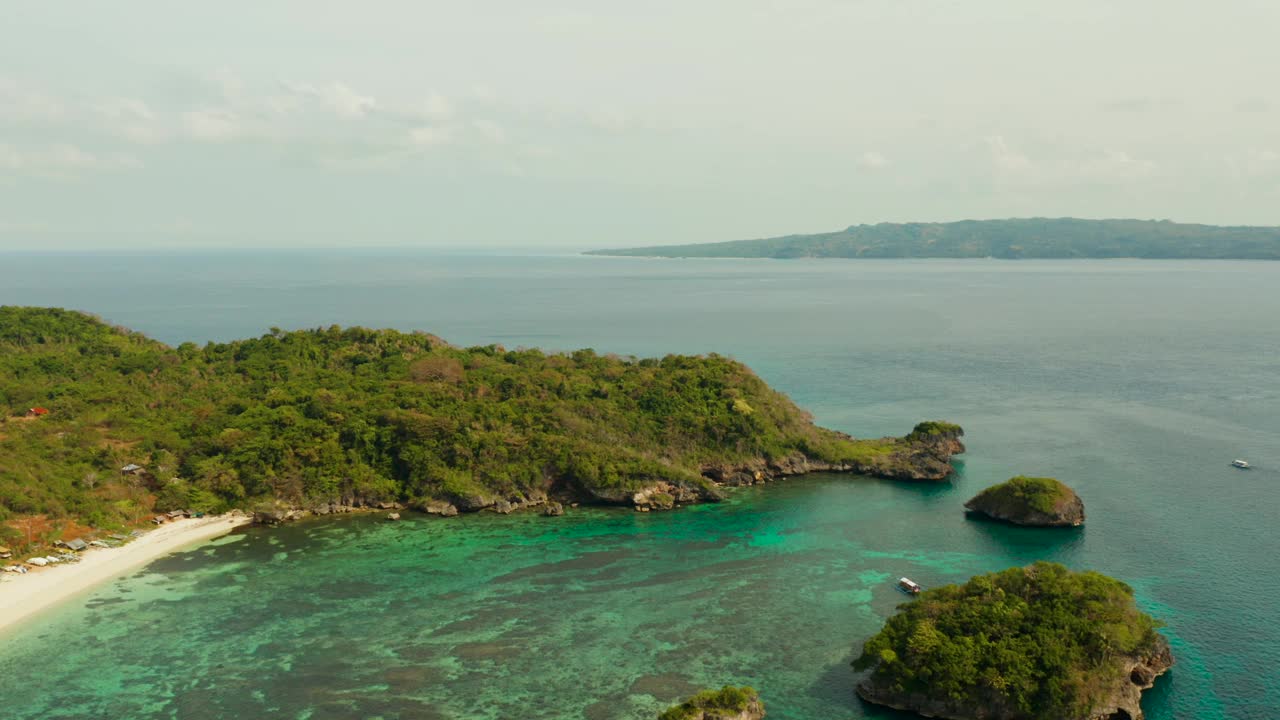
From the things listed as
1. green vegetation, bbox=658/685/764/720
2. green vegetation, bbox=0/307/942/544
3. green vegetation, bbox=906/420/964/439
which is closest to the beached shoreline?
green vegetation, bbox=0/307/942/544

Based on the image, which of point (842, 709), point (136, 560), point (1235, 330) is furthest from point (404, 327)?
point (1235, 330)

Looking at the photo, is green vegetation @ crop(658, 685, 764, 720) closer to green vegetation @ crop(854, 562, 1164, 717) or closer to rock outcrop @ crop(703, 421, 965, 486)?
green vegetation @ crop(854, 562, 1164, 717)

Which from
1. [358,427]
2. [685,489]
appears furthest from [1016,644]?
[358,427]

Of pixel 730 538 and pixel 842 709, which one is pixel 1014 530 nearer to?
pixel 730 538

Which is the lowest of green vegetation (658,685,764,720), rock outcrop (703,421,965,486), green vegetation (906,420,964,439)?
green vegetation (658,685,764,720)

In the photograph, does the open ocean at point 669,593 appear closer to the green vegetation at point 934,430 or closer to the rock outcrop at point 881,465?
the rock outcrop at point 881,465

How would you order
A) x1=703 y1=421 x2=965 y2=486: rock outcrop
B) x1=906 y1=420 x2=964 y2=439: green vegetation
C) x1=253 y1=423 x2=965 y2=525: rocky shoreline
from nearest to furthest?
x1=253 y1=423 x2=965 y2=525: rocky shoreline
x1=703 y1=421 x2=965 y2=486: rock outcrop
x1=906 y1=420 x2=964 y2=439: green vegetation
